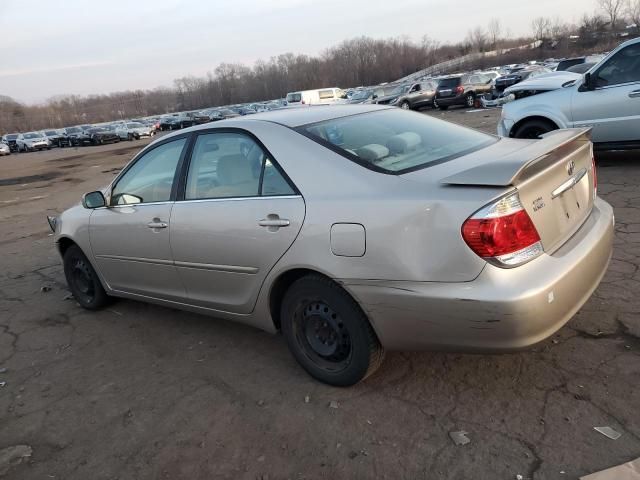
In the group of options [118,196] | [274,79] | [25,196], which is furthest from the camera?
[274,79]

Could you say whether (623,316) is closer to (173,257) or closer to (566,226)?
(566,226)

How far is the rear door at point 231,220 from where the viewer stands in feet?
9.92

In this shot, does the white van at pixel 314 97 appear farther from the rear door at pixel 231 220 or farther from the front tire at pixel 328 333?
the front tire at pixel 328 333

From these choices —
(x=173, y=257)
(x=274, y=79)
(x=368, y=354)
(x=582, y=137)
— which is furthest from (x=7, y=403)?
(x=274, y=79)

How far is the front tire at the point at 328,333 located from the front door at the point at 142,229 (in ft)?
3.55

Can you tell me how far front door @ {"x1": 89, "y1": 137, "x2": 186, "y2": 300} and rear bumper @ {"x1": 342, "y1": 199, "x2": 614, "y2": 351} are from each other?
5.56 feet

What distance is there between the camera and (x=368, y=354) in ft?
9.30

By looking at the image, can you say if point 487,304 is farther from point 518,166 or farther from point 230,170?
point 230,170

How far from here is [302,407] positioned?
2988mm

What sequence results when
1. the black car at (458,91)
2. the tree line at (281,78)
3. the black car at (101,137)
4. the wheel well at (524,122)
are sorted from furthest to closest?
the tree line at (281,78)
the black car at (101,137)
the black car at (458,91)
the wheel well at (524,122)

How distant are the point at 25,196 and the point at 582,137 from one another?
52.0 ft

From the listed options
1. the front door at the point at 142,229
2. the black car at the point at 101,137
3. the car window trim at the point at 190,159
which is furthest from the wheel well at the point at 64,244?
the black car at the point at 101,137

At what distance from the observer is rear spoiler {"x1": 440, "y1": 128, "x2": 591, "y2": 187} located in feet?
7.86

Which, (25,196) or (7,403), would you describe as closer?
(7,403)
